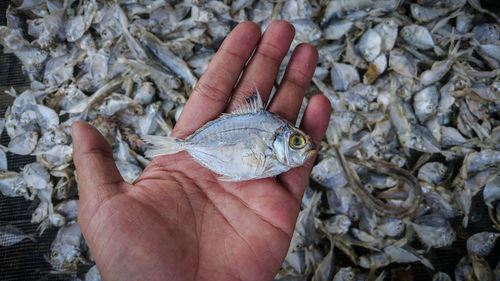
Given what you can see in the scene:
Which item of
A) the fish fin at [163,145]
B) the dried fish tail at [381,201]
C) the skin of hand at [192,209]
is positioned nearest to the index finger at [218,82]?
the skin of hand at [192,209]

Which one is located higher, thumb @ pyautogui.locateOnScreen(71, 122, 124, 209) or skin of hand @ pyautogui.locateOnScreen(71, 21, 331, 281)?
thumb @ pyautogui.locateOnScreen(71, 122, 124, 209)

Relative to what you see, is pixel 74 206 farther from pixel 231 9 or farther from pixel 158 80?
pixel 231 9

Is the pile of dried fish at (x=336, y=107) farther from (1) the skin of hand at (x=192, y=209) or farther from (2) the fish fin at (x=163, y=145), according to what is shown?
(2) the fish fin at (x=163, y=145)

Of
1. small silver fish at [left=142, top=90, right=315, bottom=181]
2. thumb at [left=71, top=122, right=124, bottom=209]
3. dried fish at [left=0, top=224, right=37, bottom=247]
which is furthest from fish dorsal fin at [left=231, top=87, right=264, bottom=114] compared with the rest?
dried fish at [left=0, top=224, right=37, bottom=247]

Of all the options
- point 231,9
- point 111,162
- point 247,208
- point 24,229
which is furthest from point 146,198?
point 231,9

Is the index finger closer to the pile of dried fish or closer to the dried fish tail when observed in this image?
the pile of dried fish

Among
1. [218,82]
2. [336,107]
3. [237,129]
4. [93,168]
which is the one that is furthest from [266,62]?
[93,168]

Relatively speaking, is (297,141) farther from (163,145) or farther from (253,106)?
(163,145)
